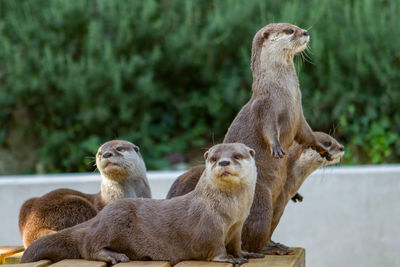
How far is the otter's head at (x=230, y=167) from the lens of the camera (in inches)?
83.1

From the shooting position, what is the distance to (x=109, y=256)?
7.30 ft

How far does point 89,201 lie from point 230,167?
1275mm

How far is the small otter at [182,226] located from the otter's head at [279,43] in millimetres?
524

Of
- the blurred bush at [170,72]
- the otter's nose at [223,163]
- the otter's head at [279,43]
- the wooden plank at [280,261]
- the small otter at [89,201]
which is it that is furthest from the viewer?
the blurred bush at [170,72]

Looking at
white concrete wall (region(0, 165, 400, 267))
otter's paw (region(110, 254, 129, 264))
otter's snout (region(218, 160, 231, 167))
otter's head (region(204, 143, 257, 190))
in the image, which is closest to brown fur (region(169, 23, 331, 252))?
otter's head (region(204, 143, 257, 190))

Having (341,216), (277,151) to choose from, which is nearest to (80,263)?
(277,151)

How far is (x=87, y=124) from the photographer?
5.79m

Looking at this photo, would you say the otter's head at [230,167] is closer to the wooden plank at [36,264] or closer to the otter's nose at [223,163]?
the otter's nose at [223,163]

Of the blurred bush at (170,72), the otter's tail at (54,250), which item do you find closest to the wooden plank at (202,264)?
the otter's tail at (54,250)

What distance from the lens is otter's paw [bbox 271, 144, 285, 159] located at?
7.82 ft

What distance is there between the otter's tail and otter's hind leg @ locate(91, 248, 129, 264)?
11 cm

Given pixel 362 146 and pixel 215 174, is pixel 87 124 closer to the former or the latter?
pixel 362 146

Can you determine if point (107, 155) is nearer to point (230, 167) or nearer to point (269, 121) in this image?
point (269, 121)

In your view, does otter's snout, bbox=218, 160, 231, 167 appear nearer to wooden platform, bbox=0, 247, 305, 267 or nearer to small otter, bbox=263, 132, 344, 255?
wooden platform, bbox=0, 247, 305, 267
